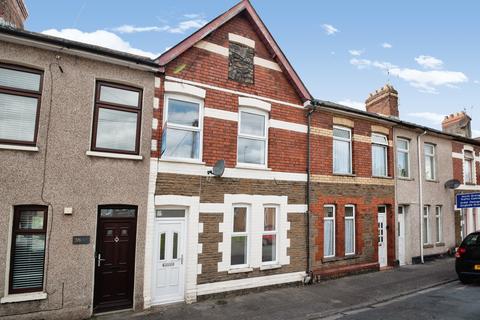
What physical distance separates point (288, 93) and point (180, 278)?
697 centimetres

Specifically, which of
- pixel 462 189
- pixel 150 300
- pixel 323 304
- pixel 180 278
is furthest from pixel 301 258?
pixel 462 189

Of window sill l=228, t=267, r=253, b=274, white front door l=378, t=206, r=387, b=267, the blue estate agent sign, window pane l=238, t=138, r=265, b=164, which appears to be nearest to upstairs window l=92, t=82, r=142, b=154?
window pane l=238, t=138, r=265, b=164

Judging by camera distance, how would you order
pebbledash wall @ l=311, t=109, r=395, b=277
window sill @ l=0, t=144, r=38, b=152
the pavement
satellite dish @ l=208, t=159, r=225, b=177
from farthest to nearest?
pebbledash wall @ l=311, t=109, r=395, b=277, satellite dish @ l=208, t=159, r=225, b=177, the pavement, window sill @ l=0, t=144, r=38, b=152

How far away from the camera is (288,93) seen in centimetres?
1109

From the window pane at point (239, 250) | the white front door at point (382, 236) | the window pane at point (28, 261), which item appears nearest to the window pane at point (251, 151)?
the window pane at point (239, 250)

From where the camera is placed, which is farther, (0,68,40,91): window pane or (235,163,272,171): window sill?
(235,163,272,171): window sill

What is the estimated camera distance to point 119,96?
8172 millimetres

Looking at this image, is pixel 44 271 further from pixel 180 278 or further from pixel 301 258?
pixel 301 258

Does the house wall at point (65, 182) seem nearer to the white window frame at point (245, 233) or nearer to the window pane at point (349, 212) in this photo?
the white window frame at point (245, 233)

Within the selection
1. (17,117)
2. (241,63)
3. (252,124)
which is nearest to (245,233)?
(252,124)

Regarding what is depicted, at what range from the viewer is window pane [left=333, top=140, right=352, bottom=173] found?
12.3 m

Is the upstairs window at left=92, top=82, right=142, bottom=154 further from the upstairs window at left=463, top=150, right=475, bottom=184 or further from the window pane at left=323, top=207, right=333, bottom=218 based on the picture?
the upstairs window at left=463, top=150, right=475, bottom=184

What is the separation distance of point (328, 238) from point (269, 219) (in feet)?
9.42

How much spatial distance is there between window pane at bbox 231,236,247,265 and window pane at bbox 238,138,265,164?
243 cm
